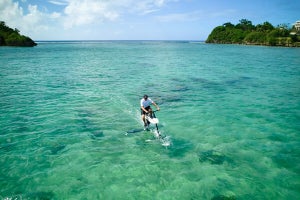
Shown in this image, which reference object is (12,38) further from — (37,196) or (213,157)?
(213,157)

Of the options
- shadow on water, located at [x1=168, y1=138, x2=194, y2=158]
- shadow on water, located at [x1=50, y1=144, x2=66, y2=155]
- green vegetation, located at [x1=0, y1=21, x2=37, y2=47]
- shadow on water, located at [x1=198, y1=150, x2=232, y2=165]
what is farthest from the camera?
green vegetation, located at [x1=0, y1=21, x2=37, y2=47]

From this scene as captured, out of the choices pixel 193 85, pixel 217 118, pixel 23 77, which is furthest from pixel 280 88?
pixel 23 77

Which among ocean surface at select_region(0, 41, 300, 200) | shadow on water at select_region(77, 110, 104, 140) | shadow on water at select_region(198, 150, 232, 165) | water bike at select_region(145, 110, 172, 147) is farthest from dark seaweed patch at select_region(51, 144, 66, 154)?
shadow on water at select_region(198, 150, 232, 165)

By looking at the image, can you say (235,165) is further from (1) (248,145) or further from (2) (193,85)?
(2) (193,85)

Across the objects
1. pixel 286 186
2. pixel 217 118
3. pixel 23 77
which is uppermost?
pixel 23 77

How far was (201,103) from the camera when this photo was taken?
2316cm

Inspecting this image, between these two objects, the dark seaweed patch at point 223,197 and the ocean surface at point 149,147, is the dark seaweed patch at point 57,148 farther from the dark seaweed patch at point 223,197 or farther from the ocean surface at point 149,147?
the dark seaweed patch at point 223,197

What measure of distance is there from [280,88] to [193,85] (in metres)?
10.6

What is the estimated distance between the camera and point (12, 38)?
129m

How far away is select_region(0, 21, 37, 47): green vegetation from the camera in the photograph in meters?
128

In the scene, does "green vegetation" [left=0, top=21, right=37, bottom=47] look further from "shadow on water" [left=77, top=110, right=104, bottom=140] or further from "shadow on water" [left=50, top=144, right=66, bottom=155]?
"shadow on water" [left=50, top=144, right=66, bottom=155]

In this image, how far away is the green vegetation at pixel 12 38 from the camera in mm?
128250

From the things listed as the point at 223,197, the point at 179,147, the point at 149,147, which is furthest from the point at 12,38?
the point at 223,197

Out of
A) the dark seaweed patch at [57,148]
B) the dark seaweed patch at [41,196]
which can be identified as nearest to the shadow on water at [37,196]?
the dark seaweed patch at [41,196]
